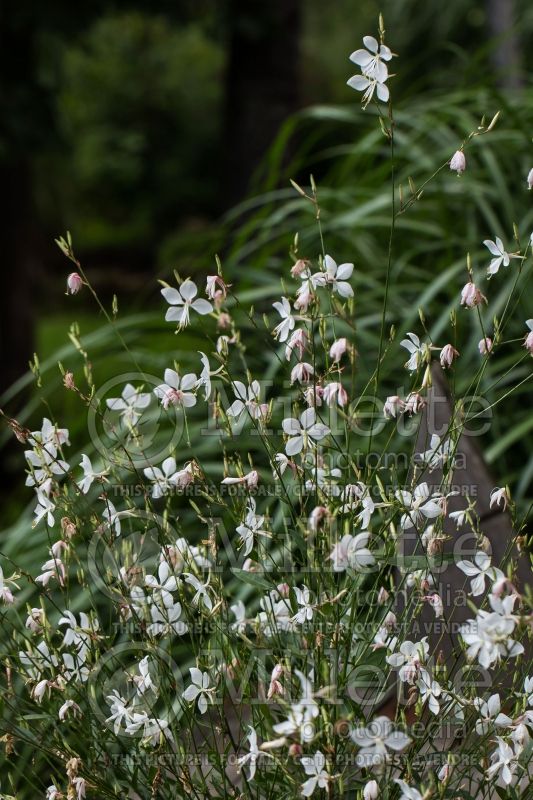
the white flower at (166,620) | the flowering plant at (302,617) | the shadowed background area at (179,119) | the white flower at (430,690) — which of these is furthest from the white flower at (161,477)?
the shadowed background area at (179,119)

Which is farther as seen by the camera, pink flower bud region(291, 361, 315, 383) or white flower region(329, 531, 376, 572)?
pink flower bud region(291, 361, 315, 383)

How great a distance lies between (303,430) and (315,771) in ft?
1.05

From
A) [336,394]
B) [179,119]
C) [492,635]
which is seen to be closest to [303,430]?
[336,394]

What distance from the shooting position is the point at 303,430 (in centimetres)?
96

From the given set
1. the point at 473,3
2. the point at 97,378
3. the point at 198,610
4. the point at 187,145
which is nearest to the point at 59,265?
the point at 187,145

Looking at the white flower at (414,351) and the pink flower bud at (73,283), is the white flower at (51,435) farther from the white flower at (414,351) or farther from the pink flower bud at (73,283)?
the white flower at (414,351)

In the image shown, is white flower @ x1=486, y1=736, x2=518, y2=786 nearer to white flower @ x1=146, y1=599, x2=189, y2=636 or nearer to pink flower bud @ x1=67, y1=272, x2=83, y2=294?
white flower @ x1=146, y1=599, x2=189, y2=636

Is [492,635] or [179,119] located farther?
[179,119]

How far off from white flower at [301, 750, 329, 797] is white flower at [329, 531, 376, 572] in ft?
0.56

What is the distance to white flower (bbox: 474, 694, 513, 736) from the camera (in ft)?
3.01

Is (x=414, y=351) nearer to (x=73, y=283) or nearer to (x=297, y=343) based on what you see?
(x=297, y=343)

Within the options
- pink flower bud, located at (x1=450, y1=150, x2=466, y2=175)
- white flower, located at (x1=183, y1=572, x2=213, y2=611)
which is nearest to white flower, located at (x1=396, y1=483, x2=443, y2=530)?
white flower, located at (x1=183, y1=572, x2=213, y2=611)

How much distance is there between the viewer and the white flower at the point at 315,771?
2.80 ft

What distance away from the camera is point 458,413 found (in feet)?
3.21
